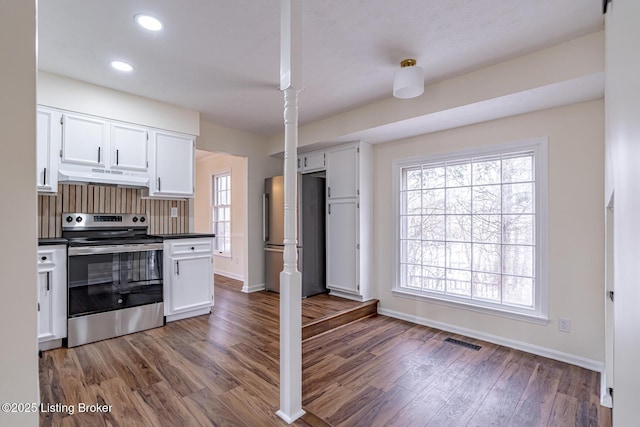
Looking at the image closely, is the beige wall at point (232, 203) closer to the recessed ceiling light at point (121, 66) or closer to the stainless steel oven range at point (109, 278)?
the stainless steel oven range at point (109, 278)

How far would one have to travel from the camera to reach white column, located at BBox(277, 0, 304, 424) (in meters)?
1.79

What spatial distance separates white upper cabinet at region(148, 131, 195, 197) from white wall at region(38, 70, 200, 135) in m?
0.14

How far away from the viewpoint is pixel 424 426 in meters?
1.80

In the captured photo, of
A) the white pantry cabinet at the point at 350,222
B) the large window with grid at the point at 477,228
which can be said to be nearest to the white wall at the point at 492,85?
the white pantry cabinet at the point at 350,222

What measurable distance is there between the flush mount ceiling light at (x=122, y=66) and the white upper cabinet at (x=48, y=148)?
2.62ft

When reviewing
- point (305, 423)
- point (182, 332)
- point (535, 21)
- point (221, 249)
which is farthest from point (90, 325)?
point (535, 21)

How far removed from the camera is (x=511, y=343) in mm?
2941

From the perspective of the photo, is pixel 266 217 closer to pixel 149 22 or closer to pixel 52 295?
pixel 52 295

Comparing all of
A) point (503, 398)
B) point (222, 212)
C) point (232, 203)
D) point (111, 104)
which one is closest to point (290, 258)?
point (503, 398)

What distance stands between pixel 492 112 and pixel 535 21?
0.92m

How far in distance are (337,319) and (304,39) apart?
2.81 metres

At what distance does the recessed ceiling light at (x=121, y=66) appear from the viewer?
8.70ft

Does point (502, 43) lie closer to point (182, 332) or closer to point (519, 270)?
point (519, 270)

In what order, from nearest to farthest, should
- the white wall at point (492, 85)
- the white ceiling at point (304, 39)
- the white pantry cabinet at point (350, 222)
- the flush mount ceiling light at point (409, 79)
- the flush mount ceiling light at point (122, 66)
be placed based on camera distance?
the white ceiling at point (304, 39), the white wall at point (492, 85), the flush mount ceiling light at point (409, 79), the flush mount ceiling light at point (122, 66), the white pantry cabinet at point (350, 222)
